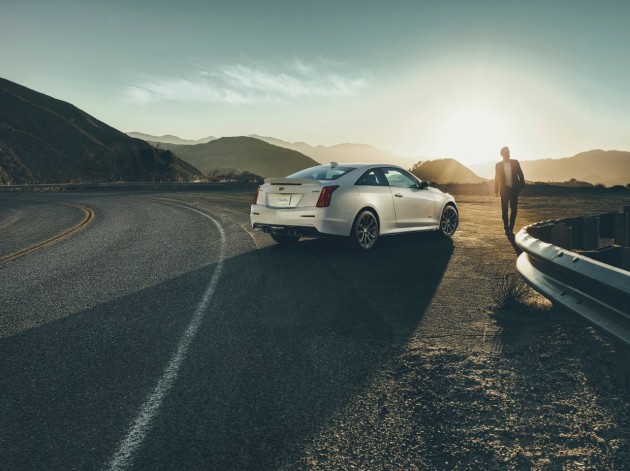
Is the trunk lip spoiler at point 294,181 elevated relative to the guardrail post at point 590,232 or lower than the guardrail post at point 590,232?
elevated

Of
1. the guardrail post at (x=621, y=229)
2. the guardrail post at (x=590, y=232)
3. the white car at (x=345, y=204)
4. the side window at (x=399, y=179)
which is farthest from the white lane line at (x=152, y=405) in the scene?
the guardrail post at (x=621, y=229)

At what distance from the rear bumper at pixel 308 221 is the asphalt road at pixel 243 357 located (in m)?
0.47

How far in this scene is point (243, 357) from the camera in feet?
15.4

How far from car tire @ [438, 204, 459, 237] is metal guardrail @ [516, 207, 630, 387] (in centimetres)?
662

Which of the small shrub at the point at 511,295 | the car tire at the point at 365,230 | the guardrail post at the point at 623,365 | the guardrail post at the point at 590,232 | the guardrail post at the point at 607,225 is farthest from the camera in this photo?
the car tire at the point at 365,230

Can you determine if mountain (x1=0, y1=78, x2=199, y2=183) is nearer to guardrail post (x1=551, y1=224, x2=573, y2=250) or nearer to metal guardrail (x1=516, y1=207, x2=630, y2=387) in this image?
guardrail post (x1=551, y1=224, x2=573, y2=250)

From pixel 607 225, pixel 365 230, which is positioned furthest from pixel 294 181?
pixel 607 225

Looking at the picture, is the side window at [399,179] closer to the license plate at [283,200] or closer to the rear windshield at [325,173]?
the rear windshield at [325,173]

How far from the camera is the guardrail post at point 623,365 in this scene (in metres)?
3.73

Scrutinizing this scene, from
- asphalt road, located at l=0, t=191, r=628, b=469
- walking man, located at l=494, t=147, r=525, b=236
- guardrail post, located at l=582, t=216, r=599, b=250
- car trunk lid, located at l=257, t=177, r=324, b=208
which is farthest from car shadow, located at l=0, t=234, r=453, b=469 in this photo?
walking man, located at l=494, t=147, r=525, b=236

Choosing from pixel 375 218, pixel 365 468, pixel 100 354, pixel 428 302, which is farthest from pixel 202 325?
pixel 375 218

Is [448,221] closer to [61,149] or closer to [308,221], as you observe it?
[308,221]

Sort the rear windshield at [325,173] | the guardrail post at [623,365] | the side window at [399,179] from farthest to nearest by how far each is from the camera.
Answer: the side window at [399,179]
the rear windshield at [325,173]
the guardrail post at [623,365]

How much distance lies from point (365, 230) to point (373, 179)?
1.07 metres
